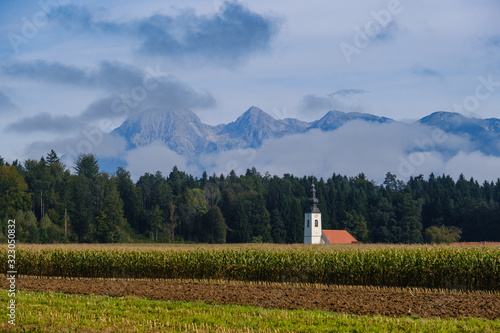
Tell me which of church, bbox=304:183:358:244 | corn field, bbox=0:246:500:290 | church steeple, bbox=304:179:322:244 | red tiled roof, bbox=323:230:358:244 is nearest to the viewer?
corn field, bbox=0:246:500:290

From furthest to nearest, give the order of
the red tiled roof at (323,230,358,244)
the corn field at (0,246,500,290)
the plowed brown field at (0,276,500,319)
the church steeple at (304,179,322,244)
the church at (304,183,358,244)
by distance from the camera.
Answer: the church steeple at (304,179,322,244) → the church at (304,183,358,244) → the red tiled roof at (323,230,358,244) → the corn field at (0,246,500,290) → the plowed brown field at (0,276,500,319)

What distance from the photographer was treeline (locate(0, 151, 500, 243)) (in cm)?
10081

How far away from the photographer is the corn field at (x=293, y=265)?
2748 cm

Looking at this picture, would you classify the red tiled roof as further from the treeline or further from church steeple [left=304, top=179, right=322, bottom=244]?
the treeline

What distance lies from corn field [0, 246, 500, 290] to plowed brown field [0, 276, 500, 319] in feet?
5.98

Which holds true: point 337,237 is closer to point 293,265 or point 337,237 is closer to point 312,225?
point 312,225

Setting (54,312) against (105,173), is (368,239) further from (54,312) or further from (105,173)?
(54,312)

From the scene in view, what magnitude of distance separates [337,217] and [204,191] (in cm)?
3148

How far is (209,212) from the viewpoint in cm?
11225

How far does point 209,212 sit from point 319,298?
91165 mm

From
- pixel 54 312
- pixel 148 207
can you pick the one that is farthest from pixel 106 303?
pixel 148 207

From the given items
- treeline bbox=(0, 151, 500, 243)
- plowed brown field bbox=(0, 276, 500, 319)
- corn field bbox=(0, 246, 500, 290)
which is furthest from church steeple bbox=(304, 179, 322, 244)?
plowed brown field bbox=(0, 276, 500, 319)

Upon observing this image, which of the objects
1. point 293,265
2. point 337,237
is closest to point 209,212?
point 337,237

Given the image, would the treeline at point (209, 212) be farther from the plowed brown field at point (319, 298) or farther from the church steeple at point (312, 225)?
the plowed brown field at point (319, 298)
